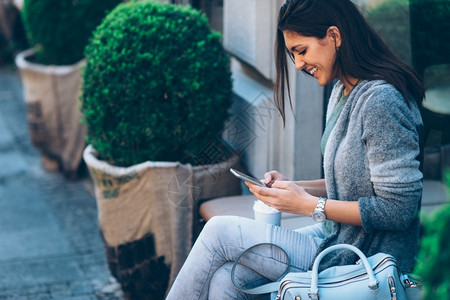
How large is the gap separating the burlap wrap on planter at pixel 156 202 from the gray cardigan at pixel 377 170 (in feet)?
4.24

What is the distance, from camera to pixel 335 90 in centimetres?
259

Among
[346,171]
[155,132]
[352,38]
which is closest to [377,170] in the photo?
[346,171]

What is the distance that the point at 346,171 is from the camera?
2334 mm

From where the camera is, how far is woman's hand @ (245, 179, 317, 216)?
2371 millimetres

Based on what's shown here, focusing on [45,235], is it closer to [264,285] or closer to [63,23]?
[63,23]

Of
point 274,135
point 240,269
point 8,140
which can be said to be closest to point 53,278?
point 274,135

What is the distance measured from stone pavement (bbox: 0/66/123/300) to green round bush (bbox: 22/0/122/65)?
1.22 metres

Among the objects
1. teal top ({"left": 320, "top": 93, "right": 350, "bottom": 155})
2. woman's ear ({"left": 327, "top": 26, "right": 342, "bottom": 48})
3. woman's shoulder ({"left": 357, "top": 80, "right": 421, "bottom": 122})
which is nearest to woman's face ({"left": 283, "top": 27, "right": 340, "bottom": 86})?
woman's ear ({"left": 327, "top": 26, "right": 342, "bottom": 48})

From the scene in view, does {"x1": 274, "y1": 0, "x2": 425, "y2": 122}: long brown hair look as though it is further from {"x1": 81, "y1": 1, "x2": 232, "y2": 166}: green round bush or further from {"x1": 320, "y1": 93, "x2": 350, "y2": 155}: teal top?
{"x1": 81, "y1": 1, "x2": 232, "y2": 166}: green round bush

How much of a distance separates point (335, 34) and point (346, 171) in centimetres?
50

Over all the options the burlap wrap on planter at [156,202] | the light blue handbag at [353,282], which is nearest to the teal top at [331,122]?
the light blue handbag at [353,282]

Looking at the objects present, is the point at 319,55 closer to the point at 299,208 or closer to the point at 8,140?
the point at 299,208

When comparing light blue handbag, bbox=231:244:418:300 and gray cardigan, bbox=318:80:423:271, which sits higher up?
gray cardigan, bbox=318:80:423:271

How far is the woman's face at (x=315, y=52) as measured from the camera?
93.4 inches
